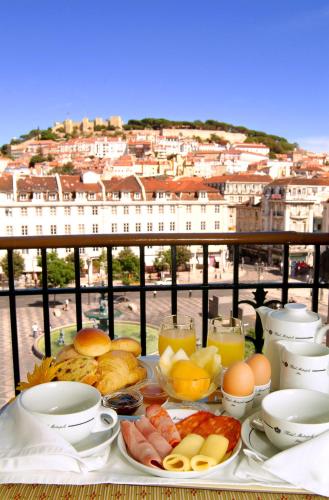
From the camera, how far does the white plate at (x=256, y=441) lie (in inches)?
28.4

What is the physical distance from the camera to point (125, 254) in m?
29.7

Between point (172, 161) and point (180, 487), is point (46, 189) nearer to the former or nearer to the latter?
point (172, 161)

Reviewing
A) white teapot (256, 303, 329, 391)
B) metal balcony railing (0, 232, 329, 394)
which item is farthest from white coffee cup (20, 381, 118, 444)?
metal balcony railing (0, 232, 329, 394)

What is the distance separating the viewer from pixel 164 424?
74cm

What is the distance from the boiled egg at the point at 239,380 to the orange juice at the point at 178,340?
22cm

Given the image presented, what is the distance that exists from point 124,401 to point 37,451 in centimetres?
23

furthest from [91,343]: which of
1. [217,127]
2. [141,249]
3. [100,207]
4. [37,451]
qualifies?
[217,127]

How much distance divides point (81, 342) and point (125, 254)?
94.5ft

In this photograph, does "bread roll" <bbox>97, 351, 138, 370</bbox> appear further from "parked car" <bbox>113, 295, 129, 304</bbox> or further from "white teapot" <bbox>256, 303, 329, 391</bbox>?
"parked car" <bbox>113, 295, 129, 304</bbox>

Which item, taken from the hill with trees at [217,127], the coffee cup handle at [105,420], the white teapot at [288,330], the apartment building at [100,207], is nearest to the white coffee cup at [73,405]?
the coffee cup handle at [105,420]

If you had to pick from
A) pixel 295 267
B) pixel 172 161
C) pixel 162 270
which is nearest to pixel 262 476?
pixel 162 270

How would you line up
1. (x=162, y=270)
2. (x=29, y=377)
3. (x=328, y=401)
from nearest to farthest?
(x=328, y=401), (x=29, y=377), (x=162, y=270)

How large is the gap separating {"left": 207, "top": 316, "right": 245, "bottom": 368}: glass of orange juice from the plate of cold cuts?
0.20 metres

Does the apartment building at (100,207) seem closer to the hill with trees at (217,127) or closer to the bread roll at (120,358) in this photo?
the bread roll at (120,358)
